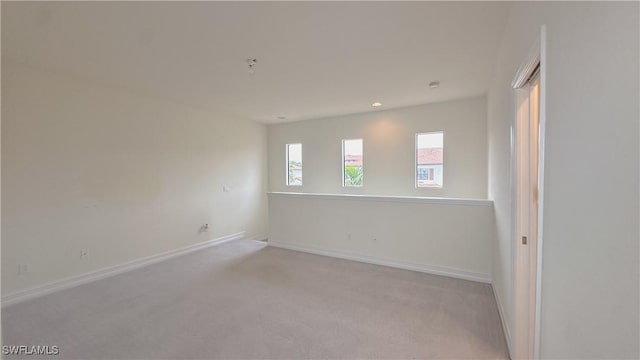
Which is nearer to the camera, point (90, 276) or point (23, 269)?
point (23, 269)

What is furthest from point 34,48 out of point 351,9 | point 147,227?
point 351,9

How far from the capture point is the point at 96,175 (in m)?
3.62

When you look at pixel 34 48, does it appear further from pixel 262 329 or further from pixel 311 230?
pixel 311 230

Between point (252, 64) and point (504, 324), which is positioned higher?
point (252, 64)

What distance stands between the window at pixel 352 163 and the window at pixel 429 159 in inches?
46.4

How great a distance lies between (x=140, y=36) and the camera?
7.77 feet

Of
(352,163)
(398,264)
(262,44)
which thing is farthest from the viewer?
(352,163)

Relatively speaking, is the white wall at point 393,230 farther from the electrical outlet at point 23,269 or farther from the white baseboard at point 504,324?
the electrical outlet at point 23,269

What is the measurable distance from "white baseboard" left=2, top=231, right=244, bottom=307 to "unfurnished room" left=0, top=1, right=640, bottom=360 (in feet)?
0.07

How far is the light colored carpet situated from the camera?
2.10 meters

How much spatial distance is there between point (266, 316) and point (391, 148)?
13.0ft

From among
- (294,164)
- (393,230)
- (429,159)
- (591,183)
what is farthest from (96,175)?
(429,159)

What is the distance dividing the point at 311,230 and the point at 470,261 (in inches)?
93.0

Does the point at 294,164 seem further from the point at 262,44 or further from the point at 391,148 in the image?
the point at 262,44
